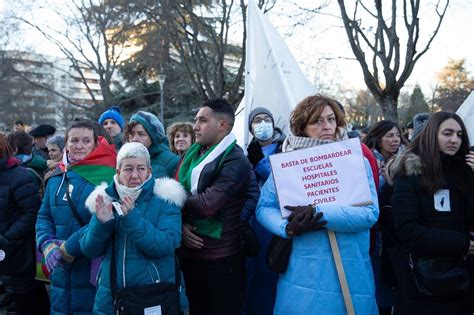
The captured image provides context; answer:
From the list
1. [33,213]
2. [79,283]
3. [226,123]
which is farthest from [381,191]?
[33,213]

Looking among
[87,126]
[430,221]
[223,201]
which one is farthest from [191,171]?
[430,221]

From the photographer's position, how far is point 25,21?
68.5 feet

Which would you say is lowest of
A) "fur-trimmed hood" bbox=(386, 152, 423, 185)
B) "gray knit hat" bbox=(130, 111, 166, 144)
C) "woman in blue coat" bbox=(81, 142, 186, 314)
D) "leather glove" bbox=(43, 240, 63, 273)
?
"leather glove" bbox=(43, 240, 63, 273)

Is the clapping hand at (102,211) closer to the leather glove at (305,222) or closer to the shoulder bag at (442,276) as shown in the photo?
the leather glove at (305,222)

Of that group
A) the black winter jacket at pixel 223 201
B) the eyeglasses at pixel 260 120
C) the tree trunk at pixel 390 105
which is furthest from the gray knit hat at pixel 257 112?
the tree trunk at pixel 390 105

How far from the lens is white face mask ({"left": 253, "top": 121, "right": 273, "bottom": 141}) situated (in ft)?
13.7

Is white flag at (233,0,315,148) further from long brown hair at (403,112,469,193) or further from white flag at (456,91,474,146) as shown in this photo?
long brown hair at (403,112,469,193)

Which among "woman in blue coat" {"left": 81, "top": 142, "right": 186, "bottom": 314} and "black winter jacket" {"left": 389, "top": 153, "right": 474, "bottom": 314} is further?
"black winter jacket" {"left": 389, "top": 153, "right": 474, "bottom": 314}

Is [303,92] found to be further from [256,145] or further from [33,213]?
[33,213]

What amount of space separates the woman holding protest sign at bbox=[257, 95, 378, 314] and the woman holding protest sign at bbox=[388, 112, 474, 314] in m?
0.38

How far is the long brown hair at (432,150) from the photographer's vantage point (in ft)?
9.34

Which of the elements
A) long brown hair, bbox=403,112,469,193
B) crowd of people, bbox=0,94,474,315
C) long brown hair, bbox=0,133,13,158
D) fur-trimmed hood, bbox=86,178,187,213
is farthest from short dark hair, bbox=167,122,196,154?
long brown hair, bbox=403,112,469,193

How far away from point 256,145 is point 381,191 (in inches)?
47.2

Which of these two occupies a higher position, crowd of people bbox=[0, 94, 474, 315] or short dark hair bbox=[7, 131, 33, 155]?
short dark hair bbox=[7, 131, 33, 155]
